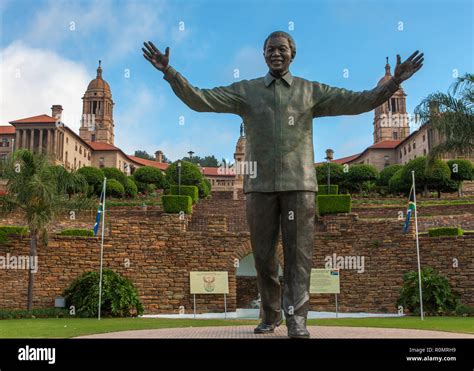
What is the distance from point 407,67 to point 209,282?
14344 millimetres

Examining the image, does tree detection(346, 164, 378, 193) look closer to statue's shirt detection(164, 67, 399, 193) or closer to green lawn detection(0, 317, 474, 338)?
green lawn detection(0, 317, 474, 338)

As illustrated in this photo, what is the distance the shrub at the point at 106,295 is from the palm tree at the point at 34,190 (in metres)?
1.46

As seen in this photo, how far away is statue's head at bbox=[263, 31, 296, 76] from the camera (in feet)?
18.2

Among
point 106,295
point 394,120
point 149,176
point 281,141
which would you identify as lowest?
point 106,295

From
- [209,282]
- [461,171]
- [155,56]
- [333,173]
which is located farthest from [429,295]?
[333,173]

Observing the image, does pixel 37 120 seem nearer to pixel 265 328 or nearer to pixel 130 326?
pixel 130 326

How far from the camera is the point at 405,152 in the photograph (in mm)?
74938

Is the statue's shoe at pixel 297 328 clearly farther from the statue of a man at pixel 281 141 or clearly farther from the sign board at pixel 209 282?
the sign board at pixel 209 282

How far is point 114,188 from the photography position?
4150 cm

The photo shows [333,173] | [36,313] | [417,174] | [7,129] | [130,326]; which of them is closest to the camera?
[130,326]

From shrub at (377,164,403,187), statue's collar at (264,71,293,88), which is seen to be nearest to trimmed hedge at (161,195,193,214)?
statue's collar at (264,71,293,88)

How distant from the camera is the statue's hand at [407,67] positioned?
5352mm
